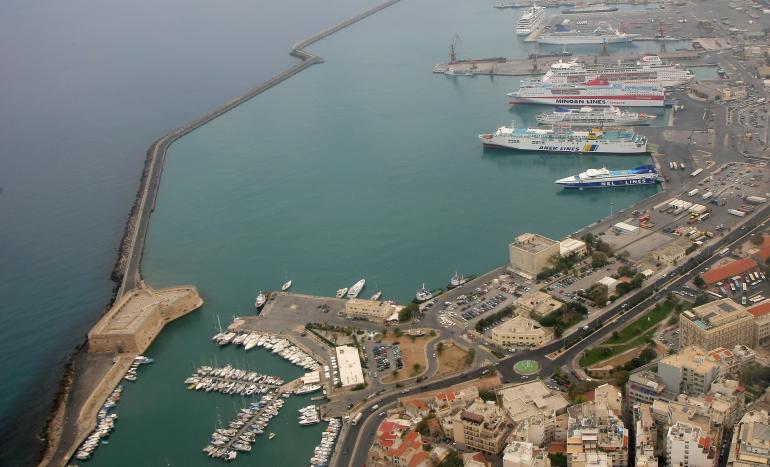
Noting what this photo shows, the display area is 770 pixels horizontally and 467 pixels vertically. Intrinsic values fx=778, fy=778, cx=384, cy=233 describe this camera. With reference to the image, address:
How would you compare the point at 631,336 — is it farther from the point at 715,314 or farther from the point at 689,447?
the point at 689,447

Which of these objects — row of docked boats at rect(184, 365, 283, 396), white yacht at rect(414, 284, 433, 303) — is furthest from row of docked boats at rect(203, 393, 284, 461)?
white yacht at rect(414, 284, 433, 303)

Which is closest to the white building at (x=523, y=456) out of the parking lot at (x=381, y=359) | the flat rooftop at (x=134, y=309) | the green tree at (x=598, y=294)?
the parking lot at (x=381, y=359)

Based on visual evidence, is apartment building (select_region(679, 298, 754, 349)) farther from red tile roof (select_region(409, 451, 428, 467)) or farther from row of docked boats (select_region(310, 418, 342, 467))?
row of docked boats (select_region(310, 418, 342, 467))

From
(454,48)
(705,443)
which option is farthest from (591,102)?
(705,443)

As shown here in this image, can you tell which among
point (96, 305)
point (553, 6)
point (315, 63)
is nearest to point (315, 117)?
point (315, 63)

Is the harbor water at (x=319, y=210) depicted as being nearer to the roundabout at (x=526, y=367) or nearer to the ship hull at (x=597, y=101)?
the ship hull at (x=597, y=101)

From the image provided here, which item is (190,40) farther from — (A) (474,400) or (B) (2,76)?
(A) (474,400)

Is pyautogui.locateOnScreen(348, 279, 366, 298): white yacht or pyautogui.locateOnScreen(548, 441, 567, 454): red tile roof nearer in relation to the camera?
pyautogui.locateOnScreen(548, 441, 567, 454): red tile roof

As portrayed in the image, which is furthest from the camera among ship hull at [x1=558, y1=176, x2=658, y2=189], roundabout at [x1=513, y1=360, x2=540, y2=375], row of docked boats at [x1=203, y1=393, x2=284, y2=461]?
ship hull at [x1=558, y1=176, x2=658, y2=189]
